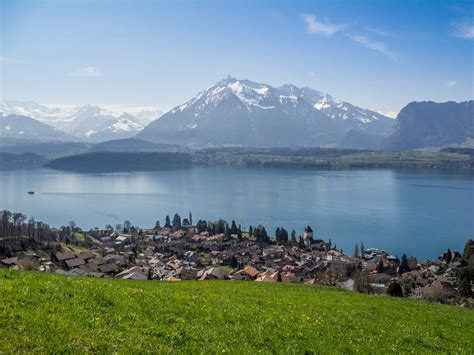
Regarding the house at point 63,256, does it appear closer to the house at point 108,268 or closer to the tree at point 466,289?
the house at point 108,268

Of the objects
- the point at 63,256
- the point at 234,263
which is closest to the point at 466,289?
the point at 234,263

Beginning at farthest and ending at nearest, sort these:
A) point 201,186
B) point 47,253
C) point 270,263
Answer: point 201,186 → point 270,263 → point 47,253

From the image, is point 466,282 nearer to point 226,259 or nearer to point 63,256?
point 226,259

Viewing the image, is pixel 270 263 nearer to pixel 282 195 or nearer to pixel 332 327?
pixel 332 327

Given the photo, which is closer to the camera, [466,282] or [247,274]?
[466,282]

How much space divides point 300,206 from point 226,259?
6367cm

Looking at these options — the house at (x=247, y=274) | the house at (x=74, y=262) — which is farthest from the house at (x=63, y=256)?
the house at (x=247, y=274)

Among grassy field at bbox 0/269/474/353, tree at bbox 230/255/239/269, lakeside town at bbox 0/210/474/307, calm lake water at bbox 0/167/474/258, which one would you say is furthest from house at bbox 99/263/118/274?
calm lake water at bbox 0/167/474/258

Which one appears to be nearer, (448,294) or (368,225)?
(448,294)

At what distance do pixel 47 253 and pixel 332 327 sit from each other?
56271 millimetres

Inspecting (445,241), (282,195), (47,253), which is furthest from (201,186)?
(47,253)

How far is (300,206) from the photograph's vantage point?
5246 inches

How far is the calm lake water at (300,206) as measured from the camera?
322 feet

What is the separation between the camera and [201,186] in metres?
190
